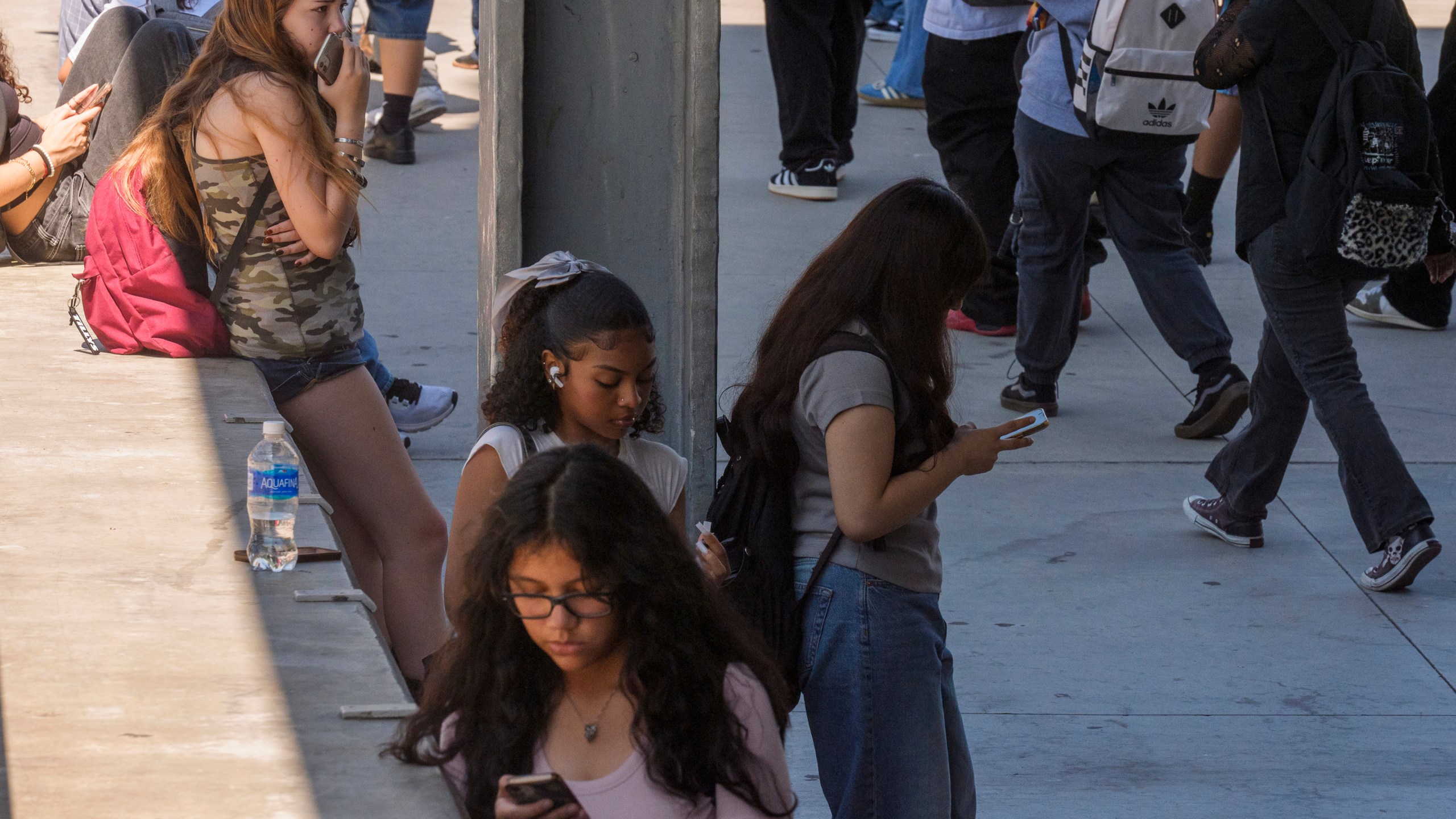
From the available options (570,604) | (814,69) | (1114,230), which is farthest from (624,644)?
(814,69)

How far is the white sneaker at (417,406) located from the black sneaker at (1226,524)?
2605 mm

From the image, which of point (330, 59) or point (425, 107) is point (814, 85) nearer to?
point (425, 107)

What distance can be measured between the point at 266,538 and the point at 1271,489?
3.18 m

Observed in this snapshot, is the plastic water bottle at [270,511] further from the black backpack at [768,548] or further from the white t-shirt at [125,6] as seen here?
the white t-shirt at [125,6]

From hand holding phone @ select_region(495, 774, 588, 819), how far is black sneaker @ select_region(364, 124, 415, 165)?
8.06m

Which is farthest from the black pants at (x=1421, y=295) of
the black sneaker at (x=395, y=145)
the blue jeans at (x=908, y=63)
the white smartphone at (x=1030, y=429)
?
the black sneaker at (x=395, y=145)

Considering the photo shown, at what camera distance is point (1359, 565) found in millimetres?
5203

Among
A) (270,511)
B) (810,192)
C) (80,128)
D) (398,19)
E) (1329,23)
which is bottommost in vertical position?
(810,192)

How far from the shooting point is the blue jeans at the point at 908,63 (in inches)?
454

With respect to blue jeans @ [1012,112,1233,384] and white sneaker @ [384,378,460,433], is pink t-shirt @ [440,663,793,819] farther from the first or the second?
blue jeans @ [1012,112,1233,384]

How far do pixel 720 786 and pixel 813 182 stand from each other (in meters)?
7.14

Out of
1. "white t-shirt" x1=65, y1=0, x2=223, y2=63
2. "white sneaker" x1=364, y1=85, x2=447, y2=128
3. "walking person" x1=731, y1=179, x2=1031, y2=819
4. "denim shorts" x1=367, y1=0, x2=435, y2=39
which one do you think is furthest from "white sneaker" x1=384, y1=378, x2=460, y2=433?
"white sneaker" x1=364, y1=85, x2=447, y2=128

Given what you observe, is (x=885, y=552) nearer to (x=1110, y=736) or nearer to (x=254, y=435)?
(x=1110, y=736)

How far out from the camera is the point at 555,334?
9.54ft
